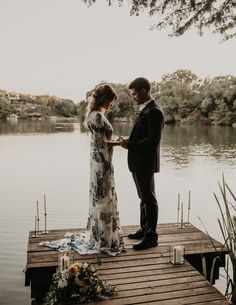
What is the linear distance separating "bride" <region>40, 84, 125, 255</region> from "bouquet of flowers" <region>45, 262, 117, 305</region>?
1056 mm

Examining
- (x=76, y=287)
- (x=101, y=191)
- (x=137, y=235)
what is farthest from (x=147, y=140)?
(x=76, y=287)

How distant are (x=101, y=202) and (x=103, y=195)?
8cm

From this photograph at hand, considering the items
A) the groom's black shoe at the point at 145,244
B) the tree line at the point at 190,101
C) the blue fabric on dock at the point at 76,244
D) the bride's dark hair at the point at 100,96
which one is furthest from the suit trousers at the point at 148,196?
the tree line at the point at 190,101

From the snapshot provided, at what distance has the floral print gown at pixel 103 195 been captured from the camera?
4578 millimetres

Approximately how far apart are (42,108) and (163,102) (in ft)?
190

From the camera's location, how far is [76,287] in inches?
134

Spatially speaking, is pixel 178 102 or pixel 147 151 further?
pixel 178 102

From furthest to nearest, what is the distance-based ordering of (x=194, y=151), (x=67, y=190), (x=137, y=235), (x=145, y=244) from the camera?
(x=194, y=151) → (x=67, y=190) → (x=137, y=235) → (x=145, y=244)

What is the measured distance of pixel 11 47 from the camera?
53500mm

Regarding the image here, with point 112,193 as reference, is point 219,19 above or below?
above

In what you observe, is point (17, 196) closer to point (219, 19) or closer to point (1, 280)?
point (1, 280)

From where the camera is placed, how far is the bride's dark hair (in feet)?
14.5

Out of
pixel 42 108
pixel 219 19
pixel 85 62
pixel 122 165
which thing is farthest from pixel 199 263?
pixel 42 108

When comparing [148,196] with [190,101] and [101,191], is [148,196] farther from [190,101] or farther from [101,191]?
[190,101]
